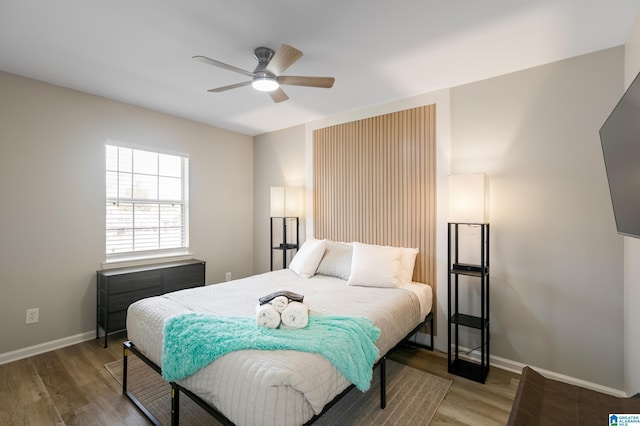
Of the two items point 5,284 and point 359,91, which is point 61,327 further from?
point 359,91

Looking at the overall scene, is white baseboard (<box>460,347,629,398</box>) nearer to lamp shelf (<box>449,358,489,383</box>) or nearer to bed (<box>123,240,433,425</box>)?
lamp shelf (<box>449,358,489,383</box>)

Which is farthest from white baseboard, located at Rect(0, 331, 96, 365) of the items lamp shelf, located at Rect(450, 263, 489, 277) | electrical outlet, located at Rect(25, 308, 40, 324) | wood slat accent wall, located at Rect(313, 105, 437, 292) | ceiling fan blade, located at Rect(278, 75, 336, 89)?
lamp shelf, located at Rect(450, 263, 489, 277)

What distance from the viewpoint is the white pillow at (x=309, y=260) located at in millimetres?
3309

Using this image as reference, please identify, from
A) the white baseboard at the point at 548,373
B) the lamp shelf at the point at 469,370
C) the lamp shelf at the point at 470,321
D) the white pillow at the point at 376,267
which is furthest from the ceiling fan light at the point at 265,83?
the white baseboard at the point at 548,373

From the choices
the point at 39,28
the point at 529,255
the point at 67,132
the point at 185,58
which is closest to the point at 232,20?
the point at 185,58

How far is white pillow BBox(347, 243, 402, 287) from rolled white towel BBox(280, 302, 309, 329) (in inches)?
44.8

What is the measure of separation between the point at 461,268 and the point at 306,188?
7.24ft

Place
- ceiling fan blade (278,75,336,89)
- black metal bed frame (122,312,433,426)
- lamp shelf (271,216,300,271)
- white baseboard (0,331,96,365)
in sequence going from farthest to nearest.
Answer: lamp shelf (271,216,300,271), white baseboard (0,331,96,365), ceiling fan blade (278,75,336,89), black metal bed frame (122,312,433,426)

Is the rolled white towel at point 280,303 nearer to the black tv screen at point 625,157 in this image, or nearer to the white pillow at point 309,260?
the white pillow at point 309,260

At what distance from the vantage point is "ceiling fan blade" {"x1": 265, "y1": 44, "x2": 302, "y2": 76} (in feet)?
6.12

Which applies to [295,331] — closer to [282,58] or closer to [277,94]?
[282,58]

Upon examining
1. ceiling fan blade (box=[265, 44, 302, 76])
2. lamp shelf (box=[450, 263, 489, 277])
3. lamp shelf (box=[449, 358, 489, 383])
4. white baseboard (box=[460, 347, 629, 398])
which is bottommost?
lamp shelf (box=[449, 358, 489, 383])

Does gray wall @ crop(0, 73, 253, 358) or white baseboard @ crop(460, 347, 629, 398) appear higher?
gray wall @ crop(0, 73, 253, 358)

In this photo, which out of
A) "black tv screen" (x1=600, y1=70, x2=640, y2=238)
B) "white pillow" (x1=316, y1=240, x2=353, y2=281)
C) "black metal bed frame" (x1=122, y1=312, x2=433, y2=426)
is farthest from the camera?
"white pillow" (x1=316, y1=240, x2=353, y2=281)
